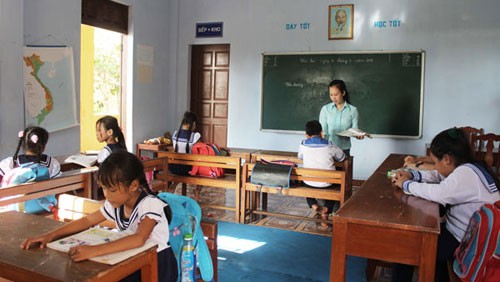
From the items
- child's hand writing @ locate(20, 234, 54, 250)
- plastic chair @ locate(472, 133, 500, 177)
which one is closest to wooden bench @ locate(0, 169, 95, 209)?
child's hand writing @ locate(20, 234, 54, 250)

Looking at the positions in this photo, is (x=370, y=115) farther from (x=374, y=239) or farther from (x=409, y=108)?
(x=374, y=239)

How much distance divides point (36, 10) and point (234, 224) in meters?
3.43

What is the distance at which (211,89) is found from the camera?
7.59 metres

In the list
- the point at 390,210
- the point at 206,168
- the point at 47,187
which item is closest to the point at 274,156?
the point at 206,168

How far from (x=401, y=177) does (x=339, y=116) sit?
233 cm

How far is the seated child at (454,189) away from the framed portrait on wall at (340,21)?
452 cm

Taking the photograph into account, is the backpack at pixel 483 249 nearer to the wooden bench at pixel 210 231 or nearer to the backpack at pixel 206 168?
the wooden bench at pixel 210 231

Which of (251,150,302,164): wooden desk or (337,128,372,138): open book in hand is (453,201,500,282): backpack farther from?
(251,150,302,164): wooden desk

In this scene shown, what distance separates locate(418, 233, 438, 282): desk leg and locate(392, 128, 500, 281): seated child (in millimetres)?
375

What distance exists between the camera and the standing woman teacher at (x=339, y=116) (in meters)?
4.66

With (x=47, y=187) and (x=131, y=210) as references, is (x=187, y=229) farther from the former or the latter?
(x=47, y=187)

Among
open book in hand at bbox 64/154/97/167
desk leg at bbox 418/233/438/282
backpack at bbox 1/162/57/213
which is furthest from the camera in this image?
open book in hand at bbox 64/154/97/167

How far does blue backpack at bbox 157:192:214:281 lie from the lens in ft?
6.15

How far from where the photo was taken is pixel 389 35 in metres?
6.36
